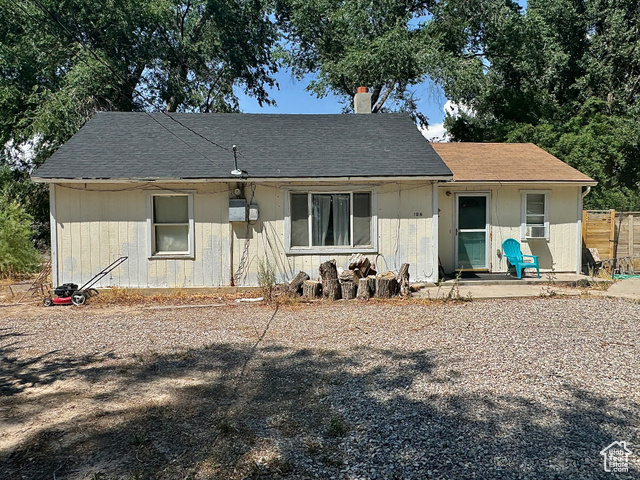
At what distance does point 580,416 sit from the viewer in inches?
144

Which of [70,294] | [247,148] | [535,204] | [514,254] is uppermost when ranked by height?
[247,148]

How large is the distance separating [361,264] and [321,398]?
5621 mm

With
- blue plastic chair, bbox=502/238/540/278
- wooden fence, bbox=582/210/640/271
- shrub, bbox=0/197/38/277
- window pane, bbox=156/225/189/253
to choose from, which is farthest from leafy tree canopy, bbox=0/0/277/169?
wooden fence, bbox=582/210/640/271

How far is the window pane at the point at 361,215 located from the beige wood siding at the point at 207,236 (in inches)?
9.7

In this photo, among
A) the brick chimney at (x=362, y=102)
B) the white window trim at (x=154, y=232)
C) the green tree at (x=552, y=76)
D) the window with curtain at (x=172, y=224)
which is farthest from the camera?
the green tree at (x=552, y=76)

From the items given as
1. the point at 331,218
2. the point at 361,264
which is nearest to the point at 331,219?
the point at 331,218

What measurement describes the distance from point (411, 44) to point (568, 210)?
10817mm

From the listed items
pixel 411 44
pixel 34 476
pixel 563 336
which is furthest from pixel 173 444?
pixel 411 44

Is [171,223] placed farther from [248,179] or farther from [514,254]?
[514,254]

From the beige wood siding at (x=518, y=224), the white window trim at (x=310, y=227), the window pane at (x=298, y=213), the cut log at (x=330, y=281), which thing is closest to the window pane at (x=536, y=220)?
the beige wood siding at (x=518, y=224)

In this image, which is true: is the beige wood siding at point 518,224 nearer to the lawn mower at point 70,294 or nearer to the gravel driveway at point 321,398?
the gravel driveway at point 321,398

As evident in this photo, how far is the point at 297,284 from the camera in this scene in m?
9.25

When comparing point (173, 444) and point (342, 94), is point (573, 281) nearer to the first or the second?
point (173, 444)

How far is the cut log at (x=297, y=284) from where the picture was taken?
921cm
